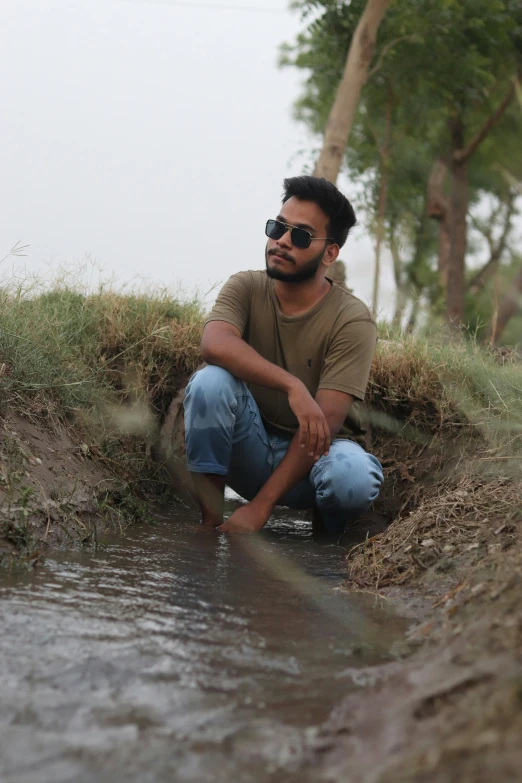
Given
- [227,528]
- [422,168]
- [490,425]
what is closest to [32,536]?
[227,528]

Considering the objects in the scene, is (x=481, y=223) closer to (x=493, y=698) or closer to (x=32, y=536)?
(x=32, y=536)

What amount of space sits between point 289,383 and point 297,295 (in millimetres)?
645

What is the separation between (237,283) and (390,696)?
9.08 feet

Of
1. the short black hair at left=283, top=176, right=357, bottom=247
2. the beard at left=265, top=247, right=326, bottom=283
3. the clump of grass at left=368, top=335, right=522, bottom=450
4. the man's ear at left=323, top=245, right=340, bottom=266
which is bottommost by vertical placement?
the clump of grass at left=368, top=335, right=522, bottom=450

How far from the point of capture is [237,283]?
409 cm

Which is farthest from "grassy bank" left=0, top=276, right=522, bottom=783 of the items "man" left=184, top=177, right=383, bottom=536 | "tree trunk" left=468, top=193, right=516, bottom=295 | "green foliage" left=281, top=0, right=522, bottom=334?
"tree trunk" left=468, top=193, right=516, bottom=295

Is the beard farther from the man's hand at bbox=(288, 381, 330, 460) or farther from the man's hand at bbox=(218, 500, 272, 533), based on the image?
the man's hand at bbox=(218, 500, 272, 533)

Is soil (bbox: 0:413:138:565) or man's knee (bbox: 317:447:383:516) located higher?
man's knee (bbox: 317:447:383:516)

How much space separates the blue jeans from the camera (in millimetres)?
3709

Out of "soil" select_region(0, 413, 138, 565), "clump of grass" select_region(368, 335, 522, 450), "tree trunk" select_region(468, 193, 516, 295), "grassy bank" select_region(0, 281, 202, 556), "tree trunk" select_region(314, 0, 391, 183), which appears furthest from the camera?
"tree trunk" select_region(468, 193, 516, 295)

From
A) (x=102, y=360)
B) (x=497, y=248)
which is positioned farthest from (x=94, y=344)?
(x=497, y=248)

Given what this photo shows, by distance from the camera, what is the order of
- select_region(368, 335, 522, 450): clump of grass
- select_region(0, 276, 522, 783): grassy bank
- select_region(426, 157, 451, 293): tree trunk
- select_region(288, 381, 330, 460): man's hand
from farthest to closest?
select_region(426, 157, 451, 293): tree trunk, select_region(368, 335, 522, 450): clump of grass, select_region(288, 381, 330, 460): man's hand, select_region(0, 276, 522, 783): grassy bank

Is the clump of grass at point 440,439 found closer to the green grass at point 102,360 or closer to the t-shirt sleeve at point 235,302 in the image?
the t-shirt sleeve at point 235,302

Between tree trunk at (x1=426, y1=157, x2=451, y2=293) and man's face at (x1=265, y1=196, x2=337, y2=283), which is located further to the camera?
tree trunk at (x1=426, y1=157, x2=451, y2=293)
